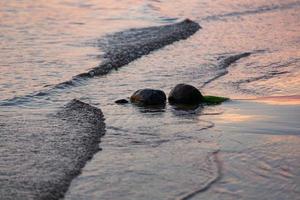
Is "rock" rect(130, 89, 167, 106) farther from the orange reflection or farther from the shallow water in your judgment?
the orange reflection

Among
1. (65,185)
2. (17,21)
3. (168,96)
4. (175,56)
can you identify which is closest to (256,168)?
(65,185)

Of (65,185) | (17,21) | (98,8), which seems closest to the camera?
(65,185)

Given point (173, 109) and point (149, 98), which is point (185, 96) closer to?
point (173, 109)

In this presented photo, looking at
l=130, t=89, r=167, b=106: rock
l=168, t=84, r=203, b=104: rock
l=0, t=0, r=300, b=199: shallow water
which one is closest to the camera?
l=0, t=0, r=300, b=199: shallow water

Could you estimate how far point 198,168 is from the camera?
6.24 metres

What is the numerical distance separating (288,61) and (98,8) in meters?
13.2

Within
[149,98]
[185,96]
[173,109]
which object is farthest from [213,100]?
[149,98]

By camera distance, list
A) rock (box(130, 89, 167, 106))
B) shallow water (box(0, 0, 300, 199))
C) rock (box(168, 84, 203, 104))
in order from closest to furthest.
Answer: shallow water (box(0, 0, 300, 199)), rock (box(130, 89, 167, 106)), rock (box(168, 84, 203, 104))

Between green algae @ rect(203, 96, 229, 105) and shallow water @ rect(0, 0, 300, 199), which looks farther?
green algae @ rect(203, 96, 229, 105)

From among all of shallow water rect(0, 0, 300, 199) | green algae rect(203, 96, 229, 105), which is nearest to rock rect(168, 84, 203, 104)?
green algae rect(203, 96, 229, 105)

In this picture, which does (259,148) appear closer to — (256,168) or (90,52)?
(256,168)

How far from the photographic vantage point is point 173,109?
29.5 feet

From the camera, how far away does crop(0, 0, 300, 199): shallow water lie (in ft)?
19.3

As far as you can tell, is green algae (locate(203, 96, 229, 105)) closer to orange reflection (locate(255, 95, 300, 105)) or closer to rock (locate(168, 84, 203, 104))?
rock (locate(168, 84, 203, 104))
